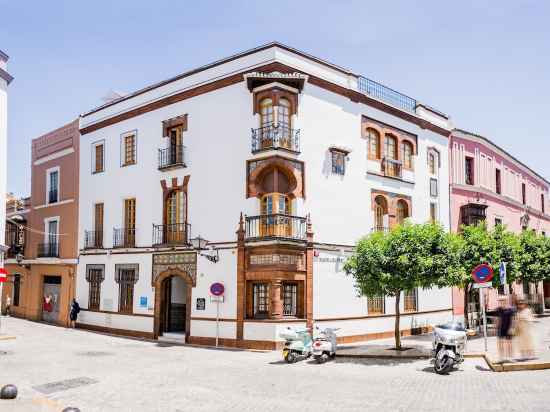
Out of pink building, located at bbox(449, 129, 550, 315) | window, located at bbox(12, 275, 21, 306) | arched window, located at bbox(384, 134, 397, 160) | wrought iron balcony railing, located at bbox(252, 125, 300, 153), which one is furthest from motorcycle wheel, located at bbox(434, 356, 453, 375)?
window, located at bbox(12, 275, 21, 306)

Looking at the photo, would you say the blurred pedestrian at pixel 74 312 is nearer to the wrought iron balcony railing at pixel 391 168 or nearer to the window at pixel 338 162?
the window at pixel 338 162

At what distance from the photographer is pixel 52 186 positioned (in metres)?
31.9

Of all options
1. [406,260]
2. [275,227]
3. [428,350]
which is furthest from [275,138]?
[428,350]

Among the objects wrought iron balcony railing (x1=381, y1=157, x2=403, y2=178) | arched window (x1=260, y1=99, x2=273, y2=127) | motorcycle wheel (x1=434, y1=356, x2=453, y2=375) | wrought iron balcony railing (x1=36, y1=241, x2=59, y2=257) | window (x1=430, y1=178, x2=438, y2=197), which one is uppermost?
arched window (x1=260, y1=99, x2=273, y2=127)

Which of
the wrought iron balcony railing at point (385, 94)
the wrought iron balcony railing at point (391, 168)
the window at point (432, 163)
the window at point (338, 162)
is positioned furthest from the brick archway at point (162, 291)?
the window at point (432, 163)

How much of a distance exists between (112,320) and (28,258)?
10.4m

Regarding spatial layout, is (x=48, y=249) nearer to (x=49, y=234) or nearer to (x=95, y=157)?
(x=49, y=234)

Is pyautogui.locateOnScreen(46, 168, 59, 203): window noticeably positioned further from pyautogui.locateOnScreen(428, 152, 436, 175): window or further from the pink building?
the pink building

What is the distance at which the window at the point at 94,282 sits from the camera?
89.9 ft

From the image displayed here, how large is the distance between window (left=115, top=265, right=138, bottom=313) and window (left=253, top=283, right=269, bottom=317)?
274 inches

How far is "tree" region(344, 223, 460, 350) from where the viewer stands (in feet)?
58.6

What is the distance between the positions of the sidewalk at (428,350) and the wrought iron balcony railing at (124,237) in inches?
425

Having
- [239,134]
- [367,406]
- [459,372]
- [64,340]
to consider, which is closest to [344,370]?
[459,372]

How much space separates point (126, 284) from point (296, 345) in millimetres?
11314
